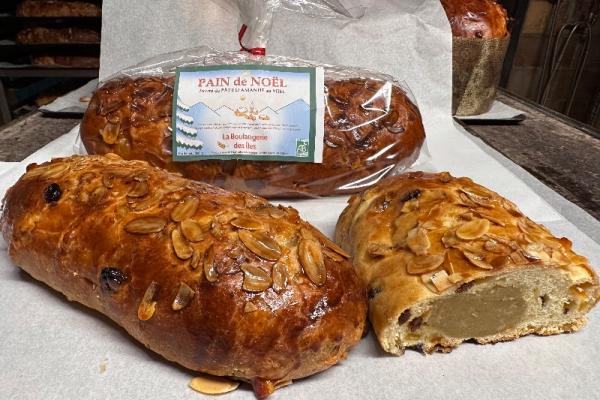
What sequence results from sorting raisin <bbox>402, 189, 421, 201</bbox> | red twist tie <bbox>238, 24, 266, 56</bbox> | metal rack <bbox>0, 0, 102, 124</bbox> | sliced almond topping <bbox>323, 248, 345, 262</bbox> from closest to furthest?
sliced almond topping <bbox>323, 248, 345, 262</bbox>, raisin <bbox>402, 189, 421, 201</bbox>, red twist tie <bbox>238, 24, 266, 56</bbox>, metal rack <bbox>0, 0, 102, 124</bbox>

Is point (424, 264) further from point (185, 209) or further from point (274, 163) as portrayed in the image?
point (274, 163)

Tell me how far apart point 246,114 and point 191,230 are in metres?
0.68

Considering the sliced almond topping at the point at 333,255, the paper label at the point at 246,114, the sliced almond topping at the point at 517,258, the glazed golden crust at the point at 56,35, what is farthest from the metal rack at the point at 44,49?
the sliced almond topping at the point at 517,258

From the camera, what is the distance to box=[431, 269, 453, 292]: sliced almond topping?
1.02m

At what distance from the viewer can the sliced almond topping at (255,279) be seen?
0.96 m

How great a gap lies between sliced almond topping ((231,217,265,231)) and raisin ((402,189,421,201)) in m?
0.42

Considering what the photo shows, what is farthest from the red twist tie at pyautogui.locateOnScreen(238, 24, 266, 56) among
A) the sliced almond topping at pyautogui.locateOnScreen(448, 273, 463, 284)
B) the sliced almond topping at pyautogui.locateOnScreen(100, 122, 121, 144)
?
the sliced almond topping at pyautogui.locateOnScreen(448, 273, 463, 284)

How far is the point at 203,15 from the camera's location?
2262 millimetres

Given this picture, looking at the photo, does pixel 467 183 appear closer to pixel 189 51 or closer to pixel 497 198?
pixel 497 198

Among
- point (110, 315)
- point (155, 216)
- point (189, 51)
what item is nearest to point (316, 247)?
point (155, 216)

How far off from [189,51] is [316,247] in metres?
1.16

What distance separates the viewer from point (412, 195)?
1.27 meters

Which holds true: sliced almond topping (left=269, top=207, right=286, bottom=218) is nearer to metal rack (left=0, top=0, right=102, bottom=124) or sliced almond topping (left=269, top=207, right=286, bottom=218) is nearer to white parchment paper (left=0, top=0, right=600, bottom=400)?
white parchment paper (left=0, top=0, right=600, bottom=400)

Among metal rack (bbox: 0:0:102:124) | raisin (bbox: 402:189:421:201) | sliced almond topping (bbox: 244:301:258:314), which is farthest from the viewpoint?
metal rack (bbox: 0:0:102:124)
